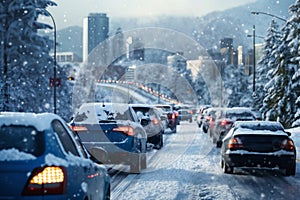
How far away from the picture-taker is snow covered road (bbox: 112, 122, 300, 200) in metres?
11.7

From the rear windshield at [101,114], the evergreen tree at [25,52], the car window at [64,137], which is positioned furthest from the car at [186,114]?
the car window at [64,137]

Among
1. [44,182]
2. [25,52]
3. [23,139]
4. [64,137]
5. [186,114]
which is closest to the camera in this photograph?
[44,182]

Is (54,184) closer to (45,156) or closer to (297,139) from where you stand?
(45,156)

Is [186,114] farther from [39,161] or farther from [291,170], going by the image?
[39,161]

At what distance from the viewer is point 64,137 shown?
7035 millimetres

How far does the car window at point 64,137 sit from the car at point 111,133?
686 centimetres

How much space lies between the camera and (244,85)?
95.9m

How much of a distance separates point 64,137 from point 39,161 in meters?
0.85

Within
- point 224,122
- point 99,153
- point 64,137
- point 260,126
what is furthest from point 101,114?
point 224,122

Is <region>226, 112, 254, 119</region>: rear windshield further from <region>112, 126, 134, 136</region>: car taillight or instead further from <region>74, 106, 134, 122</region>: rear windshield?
<region>112, 126, 134, 136</region>: car taillight

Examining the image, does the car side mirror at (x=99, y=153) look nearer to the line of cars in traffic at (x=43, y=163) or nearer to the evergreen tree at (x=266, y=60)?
the line of cars in traffic at (x=43, y=163)

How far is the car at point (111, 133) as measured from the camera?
14.2m

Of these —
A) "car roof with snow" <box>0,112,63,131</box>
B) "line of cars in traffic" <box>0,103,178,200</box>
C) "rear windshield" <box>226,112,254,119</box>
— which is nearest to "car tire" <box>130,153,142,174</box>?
"line of cars in traffic" <box>0,103,178,200</box>

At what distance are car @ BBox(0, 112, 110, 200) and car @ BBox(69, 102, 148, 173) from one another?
705 cm
